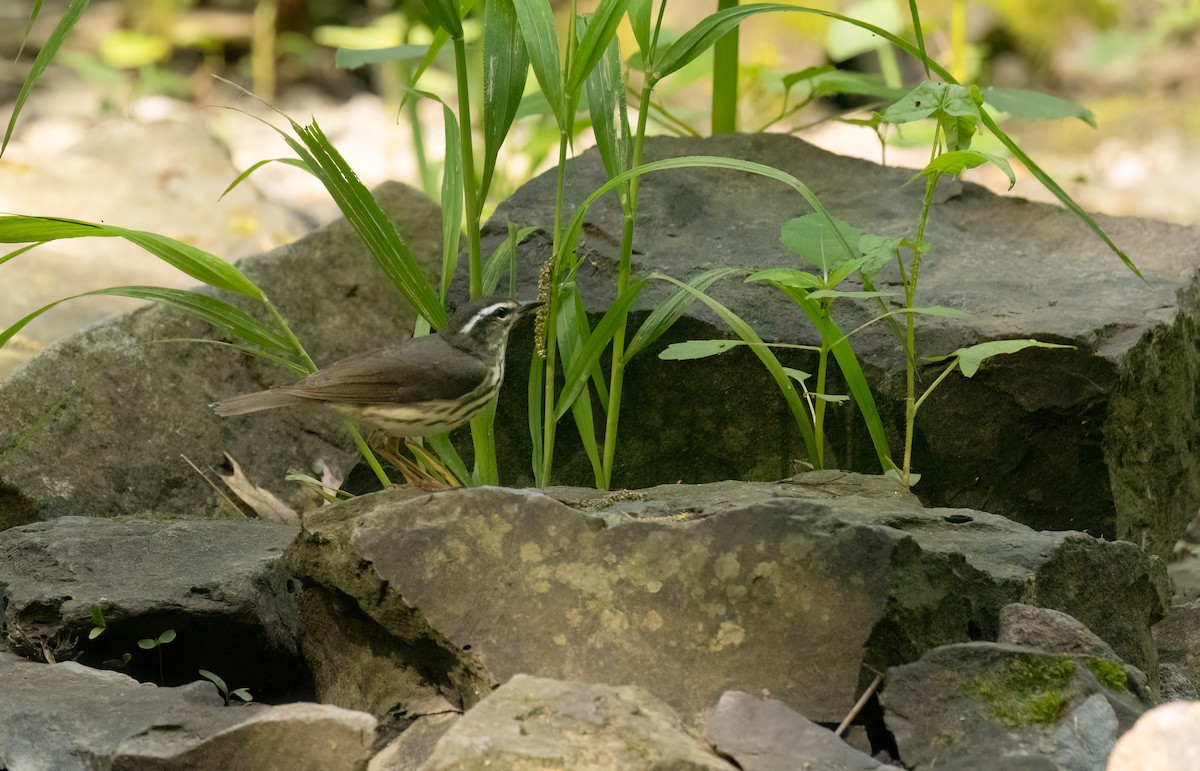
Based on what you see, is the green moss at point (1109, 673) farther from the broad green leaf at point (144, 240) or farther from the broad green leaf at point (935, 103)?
the broad green leaf at point (144, 240)

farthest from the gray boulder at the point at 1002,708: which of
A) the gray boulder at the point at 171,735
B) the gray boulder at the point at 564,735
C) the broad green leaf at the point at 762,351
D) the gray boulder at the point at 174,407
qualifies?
the gray boulder at the point at 174,407

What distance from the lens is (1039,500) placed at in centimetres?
435

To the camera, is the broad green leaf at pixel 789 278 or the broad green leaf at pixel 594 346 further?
the broad green leaf at pixel 594 346

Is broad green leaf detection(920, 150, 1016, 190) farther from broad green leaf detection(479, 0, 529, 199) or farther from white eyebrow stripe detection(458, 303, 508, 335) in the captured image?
A: white eyebrow stripe detection(458, 303, 508, 335)

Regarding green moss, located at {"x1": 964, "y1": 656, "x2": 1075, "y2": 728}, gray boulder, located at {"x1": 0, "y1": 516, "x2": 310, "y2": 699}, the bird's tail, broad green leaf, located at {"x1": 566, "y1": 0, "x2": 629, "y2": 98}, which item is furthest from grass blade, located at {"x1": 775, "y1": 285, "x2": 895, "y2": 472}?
gray boulder, located at {"x1": 0, "y1": 516, "x2": 310, "y2": 699}

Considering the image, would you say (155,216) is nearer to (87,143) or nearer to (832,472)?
(87,143)

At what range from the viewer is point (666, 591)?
2945mm

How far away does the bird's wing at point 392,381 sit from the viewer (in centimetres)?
385

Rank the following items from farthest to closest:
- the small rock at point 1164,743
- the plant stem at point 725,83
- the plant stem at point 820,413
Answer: the plant stem at point 725,83 → the plant stem at point 820,413 → the small rock at point 1164,743

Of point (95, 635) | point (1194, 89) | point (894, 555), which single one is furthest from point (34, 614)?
point (1194, 89)

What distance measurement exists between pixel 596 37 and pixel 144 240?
1.43 m

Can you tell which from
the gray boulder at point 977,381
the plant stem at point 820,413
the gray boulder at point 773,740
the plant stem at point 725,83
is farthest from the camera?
the plant stem at point 725,83

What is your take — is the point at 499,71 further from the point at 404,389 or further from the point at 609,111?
the point at 404,389

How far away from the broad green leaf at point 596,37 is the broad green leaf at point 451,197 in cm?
69
